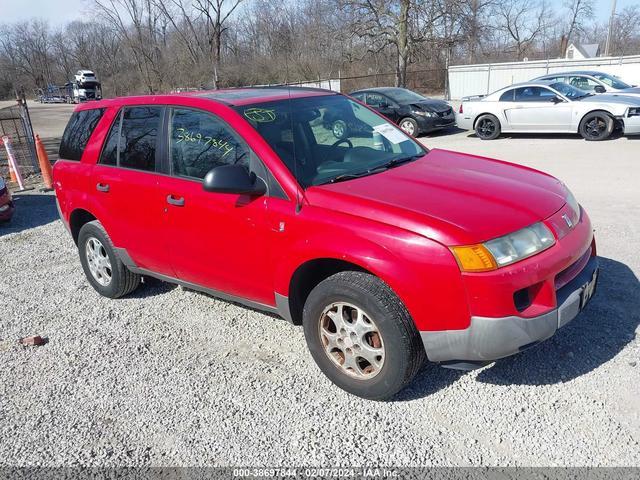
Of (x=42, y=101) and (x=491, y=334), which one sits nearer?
(x=491, y=334)

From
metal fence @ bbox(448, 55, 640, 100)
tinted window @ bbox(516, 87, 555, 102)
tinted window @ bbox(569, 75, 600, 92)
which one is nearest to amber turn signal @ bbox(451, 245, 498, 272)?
tinted window @ bbox(516, 87, 555, 102)

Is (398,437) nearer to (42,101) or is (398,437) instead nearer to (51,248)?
(51,248)

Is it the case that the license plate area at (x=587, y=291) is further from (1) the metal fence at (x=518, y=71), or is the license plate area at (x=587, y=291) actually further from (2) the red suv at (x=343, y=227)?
(1) the metal fence at (x=518, y=71)

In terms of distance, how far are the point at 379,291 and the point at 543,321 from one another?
0.86 meters

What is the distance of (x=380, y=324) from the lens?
281 cm

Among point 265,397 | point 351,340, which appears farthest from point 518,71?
point 265,397

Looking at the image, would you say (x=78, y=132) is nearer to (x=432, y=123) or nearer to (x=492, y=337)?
(x=492, y=337)

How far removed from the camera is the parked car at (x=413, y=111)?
15055 mm

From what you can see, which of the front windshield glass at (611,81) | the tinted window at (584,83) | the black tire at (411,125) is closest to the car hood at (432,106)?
the black tire at (411,125)

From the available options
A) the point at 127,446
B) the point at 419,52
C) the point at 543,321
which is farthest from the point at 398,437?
the point at 419,52

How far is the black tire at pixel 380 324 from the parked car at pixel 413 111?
493 inches

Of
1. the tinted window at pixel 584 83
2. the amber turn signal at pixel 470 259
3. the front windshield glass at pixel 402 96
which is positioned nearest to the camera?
the amber turn signal at pixel 470 259

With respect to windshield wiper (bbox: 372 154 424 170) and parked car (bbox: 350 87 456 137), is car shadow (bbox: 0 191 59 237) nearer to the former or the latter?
windshield wiper (bbox: 372 154 424 170)

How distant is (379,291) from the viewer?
280 cm
